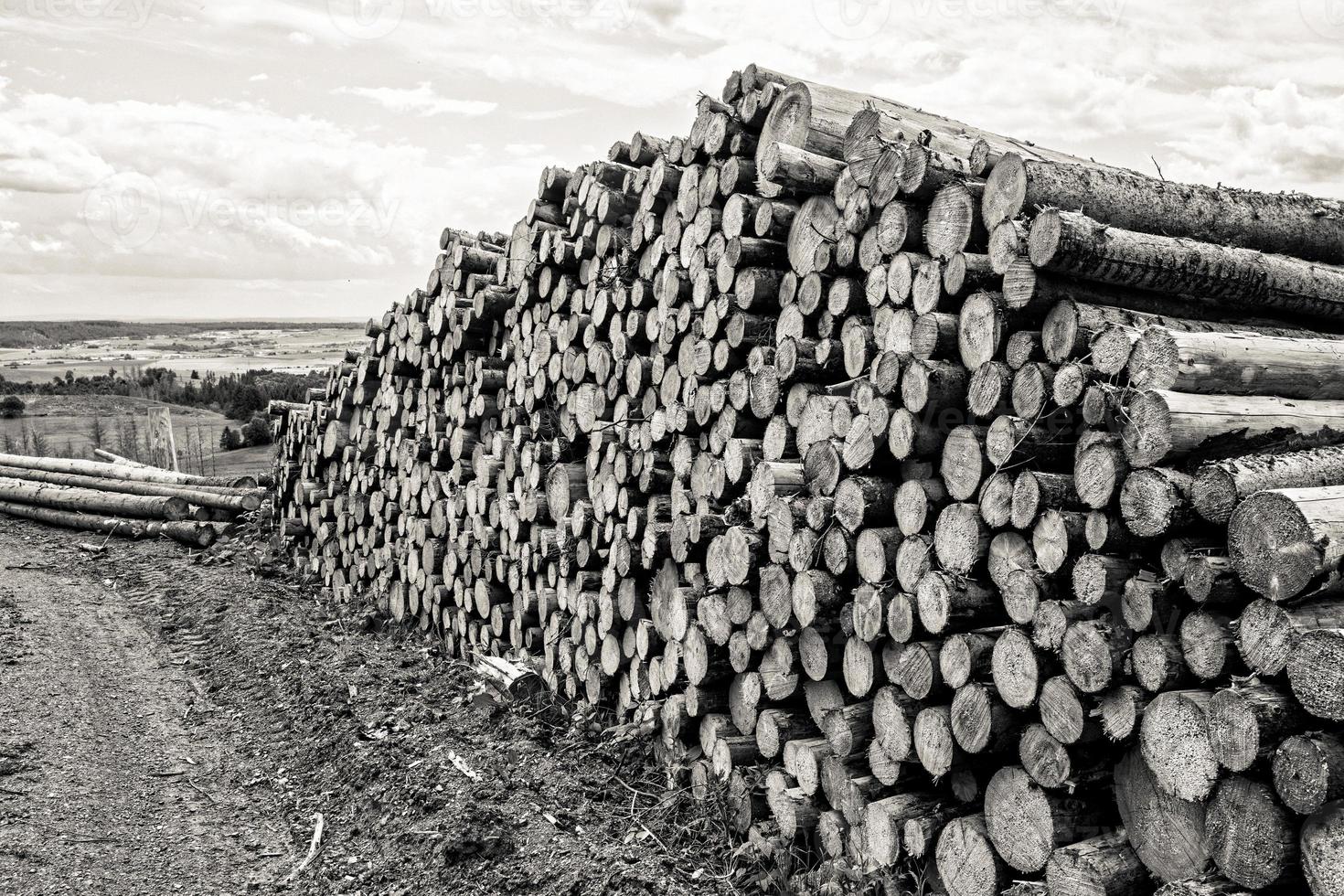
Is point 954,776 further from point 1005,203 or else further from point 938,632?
point 1005,203

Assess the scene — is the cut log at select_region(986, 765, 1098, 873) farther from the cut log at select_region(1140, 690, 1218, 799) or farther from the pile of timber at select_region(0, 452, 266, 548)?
the pile of timber at select_region(0, 452, 266, 548)

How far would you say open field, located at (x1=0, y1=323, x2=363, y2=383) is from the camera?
1836 inches

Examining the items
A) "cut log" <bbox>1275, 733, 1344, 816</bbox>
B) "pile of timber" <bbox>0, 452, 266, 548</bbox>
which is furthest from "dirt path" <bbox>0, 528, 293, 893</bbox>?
"cut log" <bbox>1275, 733, 1344, 816</bbox>

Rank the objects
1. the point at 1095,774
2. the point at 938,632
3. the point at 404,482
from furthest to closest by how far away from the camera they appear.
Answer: the point at 404,482 < the point at 938,632 < the point at 1095,774

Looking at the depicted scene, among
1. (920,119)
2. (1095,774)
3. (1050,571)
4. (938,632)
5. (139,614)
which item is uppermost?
(920,119)

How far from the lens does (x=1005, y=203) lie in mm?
3521

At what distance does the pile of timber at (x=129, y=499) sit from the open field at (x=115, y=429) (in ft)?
10.2

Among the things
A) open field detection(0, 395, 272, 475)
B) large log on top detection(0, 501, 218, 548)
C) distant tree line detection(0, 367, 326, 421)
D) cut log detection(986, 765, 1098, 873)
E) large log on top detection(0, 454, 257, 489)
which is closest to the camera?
cut log detection(986, 765, 1098, 873)

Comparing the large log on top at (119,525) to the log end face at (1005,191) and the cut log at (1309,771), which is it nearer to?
the log end face at (1005,191)

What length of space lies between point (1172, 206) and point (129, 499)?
11258 millimetres

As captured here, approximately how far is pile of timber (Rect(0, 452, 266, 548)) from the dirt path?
2.99 metres

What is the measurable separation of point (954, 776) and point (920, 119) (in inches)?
131

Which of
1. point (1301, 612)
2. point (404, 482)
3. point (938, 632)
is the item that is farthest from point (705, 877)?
point (404, 482)

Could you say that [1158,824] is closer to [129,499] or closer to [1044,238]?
[1044,238]
